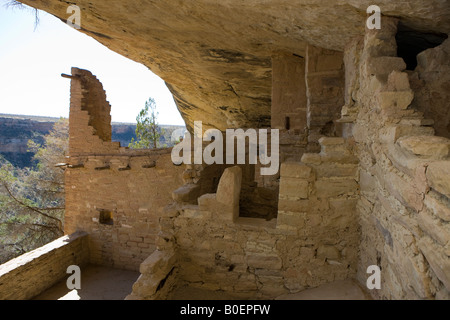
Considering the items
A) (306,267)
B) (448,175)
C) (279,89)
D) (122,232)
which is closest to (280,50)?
(279,89)

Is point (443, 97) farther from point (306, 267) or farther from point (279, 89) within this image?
point (279, 89)

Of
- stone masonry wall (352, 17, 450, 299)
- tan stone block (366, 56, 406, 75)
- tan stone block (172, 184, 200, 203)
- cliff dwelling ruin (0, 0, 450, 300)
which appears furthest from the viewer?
tan stone block (172, 184, 200, 203)

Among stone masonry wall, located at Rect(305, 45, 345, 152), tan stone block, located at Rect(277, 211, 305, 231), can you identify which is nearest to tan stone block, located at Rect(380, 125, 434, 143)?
tan stone block, located at Rect(277, 211, 305, 231)

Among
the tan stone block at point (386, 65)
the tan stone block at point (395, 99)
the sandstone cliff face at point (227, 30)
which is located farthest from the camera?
the sandstone cliff face at point (227, 30)

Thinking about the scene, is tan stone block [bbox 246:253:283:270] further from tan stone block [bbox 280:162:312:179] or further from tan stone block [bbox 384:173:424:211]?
tan stone block [bbox 384:173:424:211]

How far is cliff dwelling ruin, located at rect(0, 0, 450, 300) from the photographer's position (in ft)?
5.87

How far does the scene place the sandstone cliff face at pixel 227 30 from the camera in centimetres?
286

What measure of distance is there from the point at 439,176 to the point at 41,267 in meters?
6.44

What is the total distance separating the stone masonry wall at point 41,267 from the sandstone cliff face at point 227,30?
14.6 ft

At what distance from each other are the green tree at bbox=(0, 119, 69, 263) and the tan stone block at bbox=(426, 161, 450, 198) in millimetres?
11015

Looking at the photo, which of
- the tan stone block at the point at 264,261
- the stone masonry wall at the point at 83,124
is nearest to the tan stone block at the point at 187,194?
the tan stone block at the point at 264,261

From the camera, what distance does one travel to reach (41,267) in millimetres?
5441

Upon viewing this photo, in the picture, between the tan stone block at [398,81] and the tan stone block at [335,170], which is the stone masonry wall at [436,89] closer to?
the tan stone block at [398,81]
